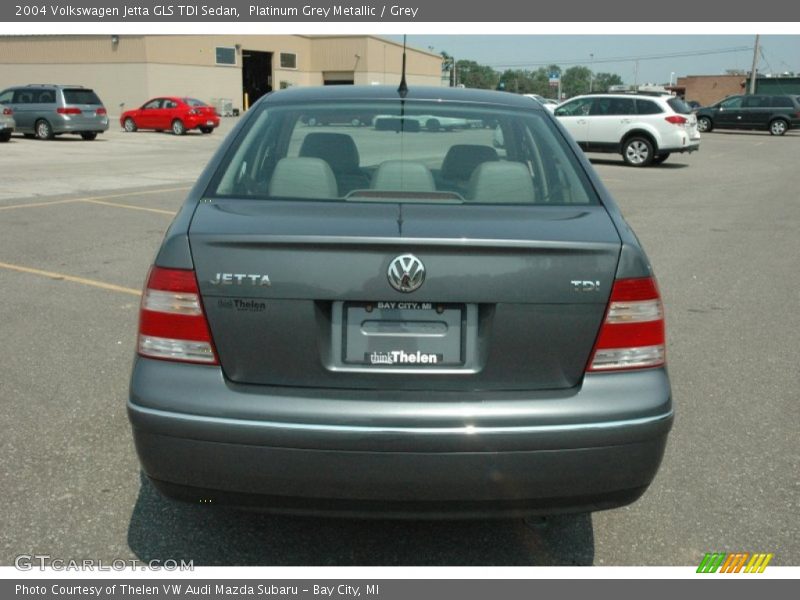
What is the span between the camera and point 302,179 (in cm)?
328

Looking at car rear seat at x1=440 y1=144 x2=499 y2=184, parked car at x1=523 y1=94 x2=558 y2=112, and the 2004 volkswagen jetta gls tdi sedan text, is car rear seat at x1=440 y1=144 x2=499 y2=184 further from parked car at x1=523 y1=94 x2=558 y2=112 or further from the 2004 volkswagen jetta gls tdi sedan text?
the 2004 volkswagen jetta gls tdi sedan text

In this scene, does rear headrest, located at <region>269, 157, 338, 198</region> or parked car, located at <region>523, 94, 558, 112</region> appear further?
parked car, located at <region>523, 94, 558, 112</region>

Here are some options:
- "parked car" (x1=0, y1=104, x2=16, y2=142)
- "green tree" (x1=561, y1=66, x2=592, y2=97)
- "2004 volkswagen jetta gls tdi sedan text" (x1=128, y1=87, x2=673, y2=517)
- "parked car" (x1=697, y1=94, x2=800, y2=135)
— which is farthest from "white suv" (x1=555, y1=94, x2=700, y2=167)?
"green tree" (x1=561, y1=66, x2=592, y2=97)

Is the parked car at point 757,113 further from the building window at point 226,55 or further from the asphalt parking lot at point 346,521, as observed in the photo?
the asphalt parking lot at point 346,521

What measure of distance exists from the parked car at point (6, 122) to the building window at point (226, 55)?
2575cm

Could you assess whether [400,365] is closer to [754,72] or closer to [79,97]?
[79,97]

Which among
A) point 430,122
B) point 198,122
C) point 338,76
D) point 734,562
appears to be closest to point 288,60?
point 338,76

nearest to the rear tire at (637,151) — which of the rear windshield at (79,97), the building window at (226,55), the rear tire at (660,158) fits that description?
the rear tire at (660,158)

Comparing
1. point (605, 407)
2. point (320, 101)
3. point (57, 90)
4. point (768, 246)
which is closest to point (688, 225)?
point (768, 246)

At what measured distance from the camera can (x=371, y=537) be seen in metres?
3.21

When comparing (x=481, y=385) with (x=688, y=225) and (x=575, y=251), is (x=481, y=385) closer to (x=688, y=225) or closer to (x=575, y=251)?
(x=575, y=251)

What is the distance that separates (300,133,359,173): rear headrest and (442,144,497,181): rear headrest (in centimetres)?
40
